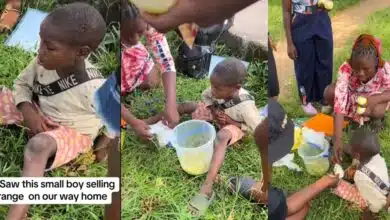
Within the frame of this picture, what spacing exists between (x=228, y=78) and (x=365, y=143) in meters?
0.63

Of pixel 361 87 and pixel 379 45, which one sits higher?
pixel 379 45

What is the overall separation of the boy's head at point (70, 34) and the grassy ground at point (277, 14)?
0.62 meters

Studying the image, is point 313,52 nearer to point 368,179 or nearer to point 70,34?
point 368,179

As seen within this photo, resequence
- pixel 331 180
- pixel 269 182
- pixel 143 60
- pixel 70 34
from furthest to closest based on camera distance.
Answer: pixel 331 180 → pixel 269 182 → pixel 143 60 → pixel 70 34

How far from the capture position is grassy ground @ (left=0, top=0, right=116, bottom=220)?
2139 mm

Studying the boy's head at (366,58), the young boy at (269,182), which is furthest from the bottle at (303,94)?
the boy's head at (366,58)

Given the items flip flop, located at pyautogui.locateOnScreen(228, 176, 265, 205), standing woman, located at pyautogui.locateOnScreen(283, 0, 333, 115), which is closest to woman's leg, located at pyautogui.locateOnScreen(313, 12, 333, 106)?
standing woman, located at pyautogui.locateOnScreen(283, 0, 333, 115)

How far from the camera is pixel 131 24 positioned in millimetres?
2100

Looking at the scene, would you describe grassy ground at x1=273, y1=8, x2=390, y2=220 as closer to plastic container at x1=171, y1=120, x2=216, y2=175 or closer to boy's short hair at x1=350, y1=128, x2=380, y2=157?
boy's short hair at x1=350, y1=128, x2=380, y2=157

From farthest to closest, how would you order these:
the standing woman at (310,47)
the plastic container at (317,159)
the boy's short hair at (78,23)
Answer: the plastic container at (317,159)
the standing woman at (310,47)
the boy's short hair at (78,23)

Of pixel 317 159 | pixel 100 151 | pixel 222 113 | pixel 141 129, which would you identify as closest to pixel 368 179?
pixel 317 159

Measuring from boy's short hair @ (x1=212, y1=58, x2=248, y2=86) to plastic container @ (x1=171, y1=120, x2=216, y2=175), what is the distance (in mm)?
179

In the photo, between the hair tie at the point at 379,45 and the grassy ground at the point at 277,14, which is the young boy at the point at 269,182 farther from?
the hair tie at the point at 379,45

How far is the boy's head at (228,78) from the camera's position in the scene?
216 cm
